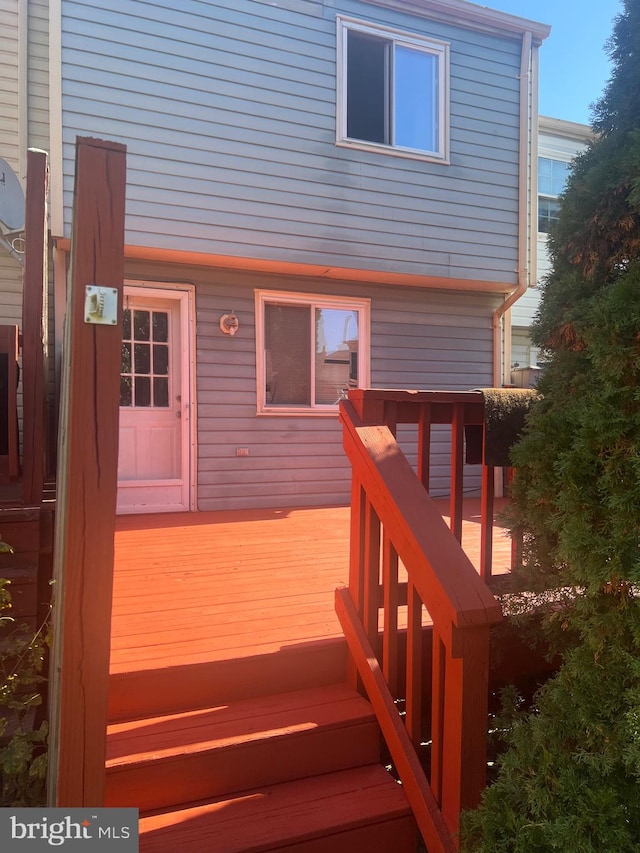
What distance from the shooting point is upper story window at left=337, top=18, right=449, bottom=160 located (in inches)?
205

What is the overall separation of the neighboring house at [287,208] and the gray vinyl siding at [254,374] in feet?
0.06

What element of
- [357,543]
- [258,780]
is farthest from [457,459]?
[258,780]

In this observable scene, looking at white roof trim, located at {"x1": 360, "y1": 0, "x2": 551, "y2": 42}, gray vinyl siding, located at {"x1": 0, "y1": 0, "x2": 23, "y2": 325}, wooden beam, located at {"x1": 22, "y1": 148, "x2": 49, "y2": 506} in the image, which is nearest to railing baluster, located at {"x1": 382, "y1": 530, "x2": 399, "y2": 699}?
wooden beam, located at {"x1": 22, "y1": 148, "x2": 49, "y2": 506}

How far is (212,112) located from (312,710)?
15.1 feet

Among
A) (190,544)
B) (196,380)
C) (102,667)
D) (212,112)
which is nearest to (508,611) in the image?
(102,667)

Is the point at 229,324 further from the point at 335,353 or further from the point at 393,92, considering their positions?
the point at 393,92

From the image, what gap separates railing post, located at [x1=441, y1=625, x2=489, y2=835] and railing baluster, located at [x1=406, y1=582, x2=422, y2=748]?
0.76 ft

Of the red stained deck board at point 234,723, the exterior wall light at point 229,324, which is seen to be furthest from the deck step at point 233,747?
the exterior wall light at point 229,324

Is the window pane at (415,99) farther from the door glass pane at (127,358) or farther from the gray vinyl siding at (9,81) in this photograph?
the gray vinyl siding at (9,81)

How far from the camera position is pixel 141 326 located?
197 inches

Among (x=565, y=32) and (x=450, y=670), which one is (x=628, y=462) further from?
(x=565, y=32)

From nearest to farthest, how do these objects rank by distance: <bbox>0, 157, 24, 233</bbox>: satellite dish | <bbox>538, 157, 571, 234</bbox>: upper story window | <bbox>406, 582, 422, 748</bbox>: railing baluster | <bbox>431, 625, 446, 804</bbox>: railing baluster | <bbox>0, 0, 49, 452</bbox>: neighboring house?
<bbox>431, 625, 446, 804</bbox>: railing baluster < <bbox>406, 582, 422, 748</bbox>: railing baluster < <bbox>0, 157, 24, 233</bbox>: satellite dish < <bbox>0, 0, 49, 452</bbox>: neighboring house < <bbox>538, 157, 571, 234</bbox>: upper story window

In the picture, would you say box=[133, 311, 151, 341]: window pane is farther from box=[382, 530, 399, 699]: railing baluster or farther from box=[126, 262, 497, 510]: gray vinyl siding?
box=[382, 530, 399, 699]: railing baluster

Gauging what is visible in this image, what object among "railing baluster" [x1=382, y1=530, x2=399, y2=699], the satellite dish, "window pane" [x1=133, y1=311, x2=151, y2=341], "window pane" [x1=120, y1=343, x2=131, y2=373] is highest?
the satellite dish
